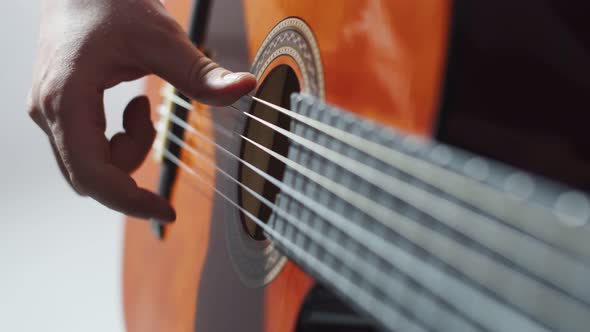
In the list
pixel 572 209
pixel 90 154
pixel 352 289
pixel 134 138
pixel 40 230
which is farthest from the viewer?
pixel 40 230

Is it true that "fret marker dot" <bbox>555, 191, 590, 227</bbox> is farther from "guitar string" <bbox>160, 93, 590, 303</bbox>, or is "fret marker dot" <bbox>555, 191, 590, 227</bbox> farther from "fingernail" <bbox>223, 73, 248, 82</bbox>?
"fingernail" <bbox>223, 73, 248, 82</bbox>

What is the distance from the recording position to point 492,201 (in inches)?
10.8

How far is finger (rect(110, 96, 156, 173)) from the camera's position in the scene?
733 mm

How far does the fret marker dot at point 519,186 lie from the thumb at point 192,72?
0.27m

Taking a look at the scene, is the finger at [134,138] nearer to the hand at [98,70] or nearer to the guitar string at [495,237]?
the hand at [98,70]

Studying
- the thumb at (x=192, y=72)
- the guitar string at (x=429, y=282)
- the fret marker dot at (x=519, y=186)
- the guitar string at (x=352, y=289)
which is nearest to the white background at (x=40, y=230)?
the thumb at (x=192, y=72)

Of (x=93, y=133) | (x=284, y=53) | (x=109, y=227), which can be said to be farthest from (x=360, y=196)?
(x=109, y=227)

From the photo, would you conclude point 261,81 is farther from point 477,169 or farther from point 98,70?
point 477,169

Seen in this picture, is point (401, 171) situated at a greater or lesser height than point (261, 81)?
lesser

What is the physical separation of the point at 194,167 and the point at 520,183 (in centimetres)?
50

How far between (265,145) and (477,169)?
27 centimetres

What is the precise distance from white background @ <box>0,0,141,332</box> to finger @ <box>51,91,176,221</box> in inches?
29.0

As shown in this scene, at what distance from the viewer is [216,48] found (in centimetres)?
71

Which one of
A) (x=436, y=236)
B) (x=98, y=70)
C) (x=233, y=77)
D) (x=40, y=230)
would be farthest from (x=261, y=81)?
(x=40, y=230)
